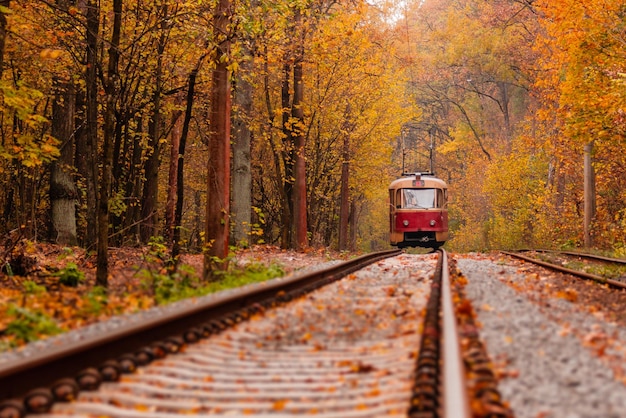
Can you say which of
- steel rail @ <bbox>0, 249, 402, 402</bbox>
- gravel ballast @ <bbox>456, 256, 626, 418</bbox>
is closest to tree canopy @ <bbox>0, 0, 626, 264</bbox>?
steel rail @ <bbox>0, 249, 402, 402</bbox>

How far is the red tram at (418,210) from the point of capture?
84.4 feet

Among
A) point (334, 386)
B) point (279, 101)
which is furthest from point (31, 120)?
point (279, 101)

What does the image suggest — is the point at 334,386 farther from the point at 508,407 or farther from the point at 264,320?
the point at 264,320

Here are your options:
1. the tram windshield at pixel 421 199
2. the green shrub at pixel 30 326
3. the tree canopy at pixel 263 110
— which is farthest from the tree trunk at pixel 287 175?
the green shrub at pixel 30 326

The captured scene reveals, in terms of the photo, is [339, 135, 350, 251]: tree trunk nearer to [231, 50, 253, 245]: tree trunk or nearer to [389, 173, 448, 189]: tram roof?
[389, 173, 448, 189]: tram roof

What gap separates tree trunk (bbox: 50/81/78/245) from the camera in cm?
1844

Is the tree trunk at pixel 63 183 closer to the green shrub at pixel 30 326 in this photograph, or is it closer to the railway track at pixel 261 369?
the green shrub at pixel 30 326

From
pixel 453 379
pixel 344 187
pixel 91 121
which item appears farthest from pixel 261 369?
pixel 344 187

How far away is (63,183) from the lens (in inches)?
734

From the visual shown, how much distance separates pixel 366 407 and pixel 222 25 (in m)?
9.40

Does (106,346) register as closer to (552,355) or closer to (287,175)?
(552,355)

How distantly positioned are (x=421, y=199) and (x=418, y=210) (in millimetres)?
439

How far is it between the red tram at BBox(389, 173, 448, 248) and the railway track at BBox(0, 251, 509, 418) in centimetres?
1937

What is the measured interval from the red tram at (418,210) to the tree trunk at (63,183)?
12.2 metres
